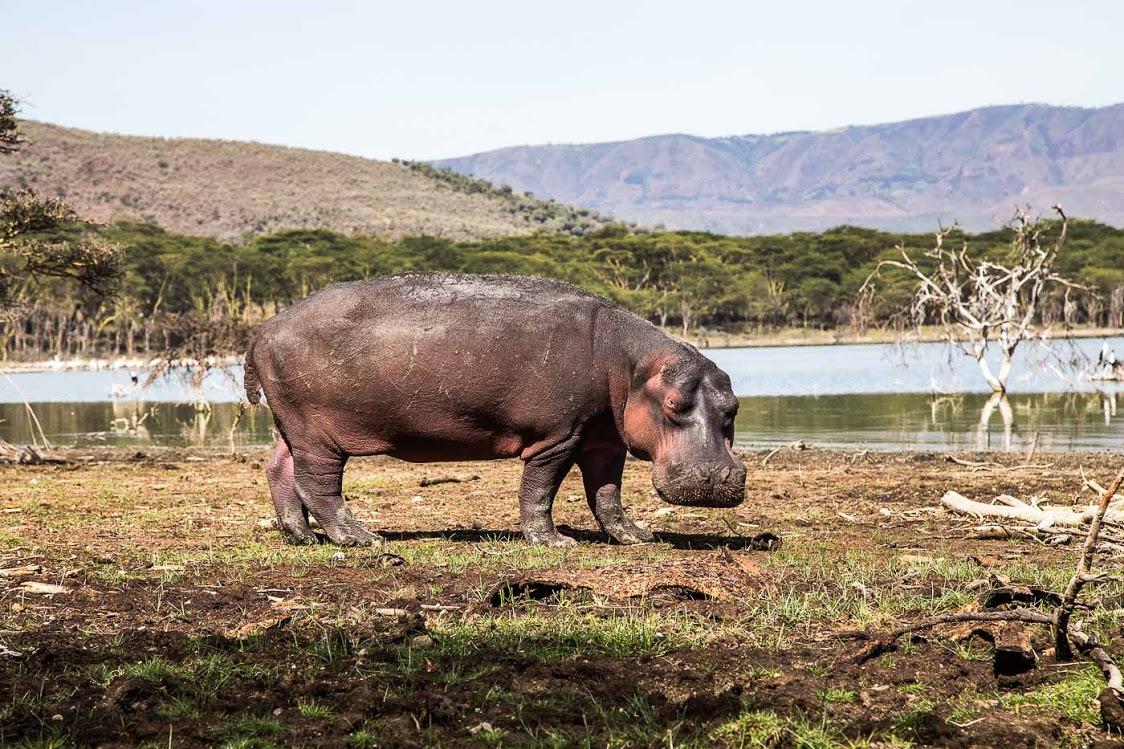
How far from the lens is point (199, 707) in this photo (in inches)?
211

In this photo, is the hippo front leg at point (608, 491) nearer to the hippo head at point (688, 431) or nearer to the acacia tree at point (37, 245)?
the hippo head at point (688, 431)

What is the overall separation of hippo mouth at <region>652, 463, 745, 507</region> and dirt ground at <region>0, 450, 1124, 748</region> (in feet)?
1.40

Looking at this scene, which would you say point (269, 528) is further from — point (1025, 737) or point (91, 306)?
point (91, 306)

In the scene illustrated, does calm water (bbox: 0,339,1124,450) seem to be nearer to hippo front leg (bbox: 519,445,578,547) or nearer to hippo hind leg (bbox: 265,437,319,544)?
hippo hind leg (bbox: 265,437,319,544)

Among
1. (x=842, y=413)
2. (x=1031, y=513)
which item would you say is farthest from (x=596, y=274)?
(x=1031, y=513)

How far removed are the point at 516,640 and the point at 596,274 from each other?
86.8 meters

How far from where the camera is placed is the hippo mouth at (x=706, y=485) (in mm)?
9492

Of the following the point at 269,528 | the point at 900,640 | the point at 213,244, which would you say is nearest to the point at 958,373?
the point at 269,528

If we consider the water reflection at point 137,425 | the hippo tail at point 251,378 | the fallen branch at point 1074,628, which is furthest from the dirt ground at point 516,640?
the water reflection at point 137,425

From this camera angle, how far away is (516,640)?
6398mm

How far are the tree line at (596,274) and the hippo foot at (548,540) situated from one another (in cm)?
6308

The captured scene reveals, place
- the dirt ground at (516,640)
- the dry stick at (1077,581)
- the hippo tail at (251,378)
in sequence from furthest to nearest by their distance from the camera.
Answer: the hippo tail at (251,378)
the dry stick at (1077,581)
the dirt ground at (516,640)

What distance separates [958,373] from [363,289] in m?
39.4

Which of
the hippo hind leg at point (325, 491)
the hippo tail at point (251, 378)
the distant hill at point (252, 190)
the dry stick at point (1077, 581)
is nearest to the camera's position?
the dry stick at point (1077, 581)
